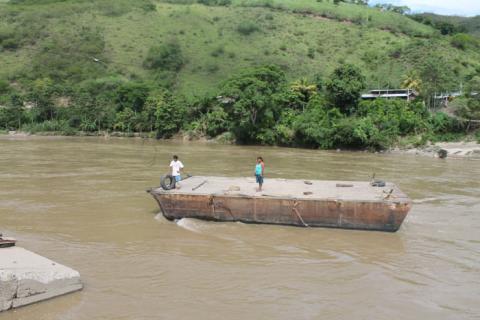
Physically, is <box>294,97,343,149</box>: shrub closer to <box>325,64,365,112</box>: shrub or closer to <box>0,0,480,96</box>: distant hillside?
<box>325,64,365,112</box>: shrub

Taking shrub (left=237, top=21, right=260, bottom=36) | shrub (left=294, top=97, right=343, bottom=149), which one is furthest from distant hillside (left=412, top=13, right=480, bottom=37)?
shrub (left=294, top=97, right=343, bottom=149)

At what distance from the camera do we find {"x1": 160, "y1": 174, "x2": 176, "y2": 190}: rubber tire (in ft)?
46.8

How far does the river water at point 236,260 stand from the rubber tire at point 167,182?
1041 mm

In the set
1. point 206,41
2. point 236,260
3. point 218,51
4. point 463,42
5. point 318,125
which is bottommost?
point 236,260

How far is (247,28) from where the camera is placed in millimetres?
88500

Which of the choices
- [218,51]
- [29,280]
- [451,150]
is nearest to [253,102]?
[451,150]

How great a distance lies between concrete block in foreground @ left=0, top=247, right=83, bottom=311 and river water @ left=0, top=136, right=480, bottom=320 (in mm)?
168

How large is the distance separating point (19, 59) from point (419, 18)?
76290mm

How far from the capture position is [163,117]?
182 ft

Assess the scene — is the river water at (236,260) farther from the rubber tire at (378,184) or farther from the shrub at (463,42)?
the shrub at (463,42)

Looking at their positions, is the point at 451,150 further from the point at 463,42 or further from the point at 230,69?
the point at 463,42

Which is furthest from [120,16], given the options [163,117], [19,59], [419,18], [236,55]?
[419,18]

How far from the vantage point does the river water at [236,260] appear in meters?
8.65

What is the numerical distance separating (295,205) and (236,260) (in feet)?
9.23
